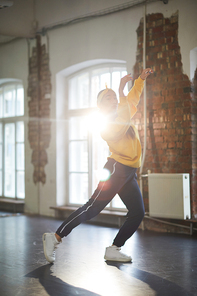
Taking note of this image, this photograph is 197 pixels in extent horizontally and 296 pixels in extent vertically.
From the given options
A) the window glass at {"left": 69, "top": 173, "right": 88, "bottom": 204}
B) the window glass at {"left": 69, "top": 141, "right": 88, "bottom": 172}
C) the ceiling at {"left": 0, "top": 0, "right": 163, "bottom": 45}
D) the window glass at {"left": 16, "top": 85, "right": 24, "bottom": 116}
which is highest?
the ceiling at {"left": 0, "top": 0, "right": 163, "bottom": 45}

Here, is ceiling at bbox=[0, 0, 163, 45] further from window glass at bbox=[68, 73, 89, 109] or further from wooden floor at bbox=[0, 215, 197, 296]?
wooden floor at bbox=[0, 215, 197, 296]

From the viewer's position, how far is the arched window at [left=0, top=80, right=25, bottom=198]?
6.87 meters

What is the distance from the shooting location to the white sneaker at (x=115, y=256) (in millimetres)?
3156

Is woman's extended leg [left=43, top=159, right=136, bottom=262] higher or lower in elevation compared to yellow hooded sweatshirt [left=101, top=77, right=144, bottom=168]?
lower

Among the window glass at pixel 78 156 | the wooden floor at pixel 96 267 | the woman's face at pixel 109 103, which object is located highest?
the woman's face at pixel 109 103

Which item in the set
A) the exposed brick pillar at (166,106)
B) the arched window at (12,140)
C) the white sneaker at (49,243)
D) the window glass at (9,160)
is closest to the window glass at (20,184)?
the arched window at (12,140)

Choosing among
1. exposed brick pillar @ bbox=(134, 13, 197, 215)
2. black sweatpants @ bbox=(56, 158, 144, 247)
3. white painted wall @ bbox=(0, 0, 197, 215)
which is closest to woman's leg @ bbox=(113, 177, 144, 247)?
black sweatpants @ bbox=(56, 158, 144, 247)

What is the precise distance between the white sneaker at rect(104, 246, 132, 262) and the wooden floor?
7cm

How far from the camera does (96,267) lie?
9.80 feet

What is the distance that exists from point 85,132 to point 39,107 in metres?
0.99

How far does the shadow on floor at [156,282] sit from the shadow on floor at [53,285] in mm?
461

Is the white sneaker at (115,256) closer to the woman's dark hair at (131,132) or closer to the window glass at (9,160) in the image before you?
the woman's dark hair at (131,132)

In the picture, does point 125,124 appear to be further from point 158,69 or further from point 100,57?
point 100,57

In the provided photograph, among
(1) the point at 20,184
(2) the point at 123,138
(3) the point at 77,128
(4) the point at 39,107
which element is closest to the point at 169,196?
(2) the point at 123,138
